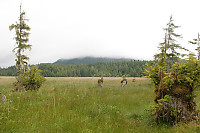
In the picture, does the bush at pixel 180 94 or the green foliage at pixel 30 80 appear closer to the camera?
the bush at pixel 180 94

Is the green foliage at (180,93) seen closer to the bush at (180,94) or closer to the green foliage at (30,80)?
the bush at (180,94)

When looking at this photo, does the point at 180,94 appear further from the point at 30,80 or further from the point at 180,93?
the point at 30,80

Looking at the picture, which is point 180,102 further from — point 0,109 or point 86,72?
point 86,72

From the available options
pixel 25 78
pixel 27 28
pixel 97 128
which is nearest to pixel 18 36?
pixel 27 28

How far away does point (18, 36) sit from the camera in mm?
18453

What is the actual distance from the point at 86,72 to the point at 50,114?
11031cm

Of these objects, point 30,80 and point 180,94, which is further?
point 30,80

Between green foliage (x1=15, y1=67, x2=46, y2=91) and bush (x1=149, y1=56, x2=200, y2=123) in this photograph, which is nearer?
bush (x1=149, y1=56, x2=200, y2=123)

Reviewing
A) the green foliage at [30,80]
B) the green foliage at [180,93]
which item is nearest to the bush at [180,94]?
the green foliage at [180,93]

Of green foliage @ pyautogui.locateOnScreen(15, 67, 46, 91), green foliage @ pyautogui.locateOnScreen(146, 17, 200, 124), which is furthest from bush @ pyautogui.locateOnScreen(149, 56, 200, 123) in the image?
green foliage @ pyautogui.locateOnScreen(15, 67, 46, 91)

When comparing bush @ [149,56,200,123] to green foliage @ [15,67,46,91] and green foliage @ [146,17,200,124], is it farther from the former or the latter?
green foliage @ [15,67,46,91]

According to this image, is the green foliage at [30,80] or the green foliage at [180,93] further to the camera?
the green foliage at [30,80]

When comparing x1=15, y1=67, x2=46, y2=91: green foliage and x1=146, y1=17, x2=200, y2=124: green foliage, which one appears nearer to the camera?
x1=146, y1=17, x2=200, y2=124: green foliage

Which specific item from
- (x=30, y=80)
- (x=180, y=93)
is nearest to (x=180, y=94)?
(x=180, y=93)
